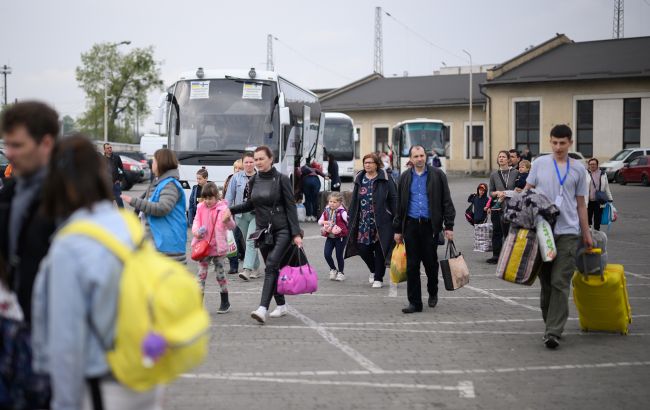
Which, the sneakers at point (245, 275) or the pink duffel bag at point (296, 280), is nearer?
the pink duffel bag at point (296, 280)

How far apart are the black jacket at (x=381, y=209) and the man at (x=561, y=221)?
418 centimetres

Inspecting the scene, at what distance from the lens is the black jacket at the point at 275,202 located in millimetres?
9414

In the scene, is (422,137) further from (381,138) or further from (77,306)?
(77,306)

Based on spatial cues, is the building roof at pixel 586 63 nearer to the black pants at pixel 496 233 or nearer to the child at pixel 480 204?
the child at pixel 480 204

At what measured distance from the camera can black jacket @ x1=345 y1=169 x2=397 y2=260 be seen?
12320 millimetres

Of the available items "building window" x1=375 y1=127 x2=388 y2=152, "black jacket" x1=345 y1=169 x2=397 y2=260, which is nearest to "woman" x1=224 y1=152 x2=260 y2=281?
"black jacket" x1=345 y1=169 x2=397 y2=260

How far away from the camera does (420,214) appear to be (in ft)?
33.0

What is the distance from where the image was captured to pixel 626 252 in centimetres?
1653

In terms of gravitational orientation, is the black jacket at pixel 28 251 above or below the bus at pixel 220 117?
below

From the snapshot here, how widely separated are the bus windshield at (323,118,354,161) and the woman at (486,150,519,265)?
33.0 meters

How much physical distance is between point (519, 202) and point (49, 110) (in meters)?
5.46

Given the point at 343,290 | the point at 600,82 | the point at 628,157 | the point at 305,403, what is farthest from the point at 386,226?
the point at 600,82

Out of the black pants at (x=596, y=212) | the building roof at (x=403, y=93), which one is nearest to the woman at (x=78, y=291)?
the black pants at (x=596, y=212)

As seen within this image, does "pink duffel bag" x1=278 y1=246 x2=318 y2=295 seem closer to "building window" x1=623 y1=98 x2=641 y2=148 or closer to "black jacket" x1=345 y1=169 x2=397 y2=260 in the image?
"black jacket" x1=345 y1=169 x2=397 y2=260
